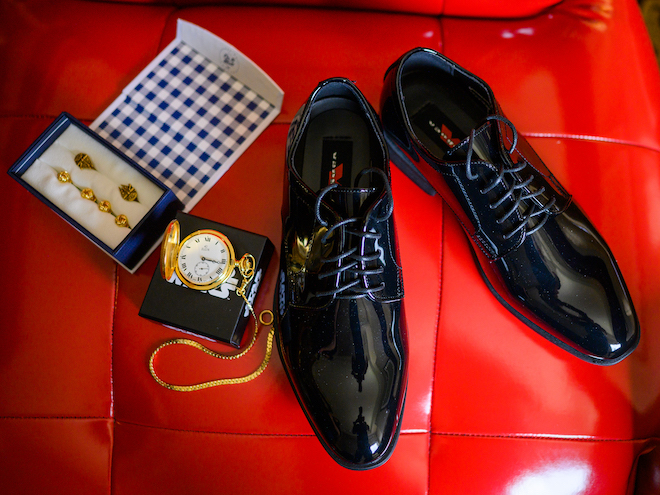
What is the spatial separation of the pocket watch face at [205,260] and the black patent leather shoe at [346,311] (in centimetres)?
11

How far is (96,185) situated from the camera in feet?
2.80

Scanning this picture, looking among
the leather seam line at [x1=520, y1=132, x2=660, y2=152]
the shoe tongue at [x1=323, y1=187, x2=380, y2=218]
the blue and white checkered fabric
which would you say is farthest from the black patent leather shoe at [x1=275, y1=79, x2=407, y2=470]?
the leather seam line at [x1=520, y1=132, x2=660, y2=152]

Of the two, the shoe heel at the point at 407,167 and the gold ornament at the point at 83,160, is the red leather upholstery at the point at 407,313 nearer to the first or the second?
the shoe heel at the point at 407,167

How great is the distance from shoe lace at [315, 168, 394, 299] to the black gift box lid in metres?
0.15

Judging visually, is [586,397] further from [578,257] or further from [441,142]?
[441,142]

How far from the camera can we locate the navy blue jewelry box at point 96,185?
800mm

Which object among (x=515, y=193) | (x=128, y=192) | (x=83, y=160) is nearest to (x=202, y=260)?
(x=128, y=192)

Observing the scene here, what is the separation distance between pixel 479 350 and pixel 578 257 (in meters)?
0.25

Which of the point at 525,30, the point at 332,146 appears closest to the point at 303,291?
the point at 332,146

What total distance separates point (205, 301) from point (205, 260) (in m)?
0.08

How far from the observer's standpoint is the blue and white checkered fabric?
0.91m

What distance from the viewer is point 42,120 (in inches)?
35.9

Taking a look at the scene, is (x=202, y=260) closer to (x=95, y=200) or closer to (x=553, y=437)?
(x=95, y=200)

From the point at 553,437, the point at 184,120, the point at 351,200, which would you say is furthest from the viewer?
the point at 184,120
